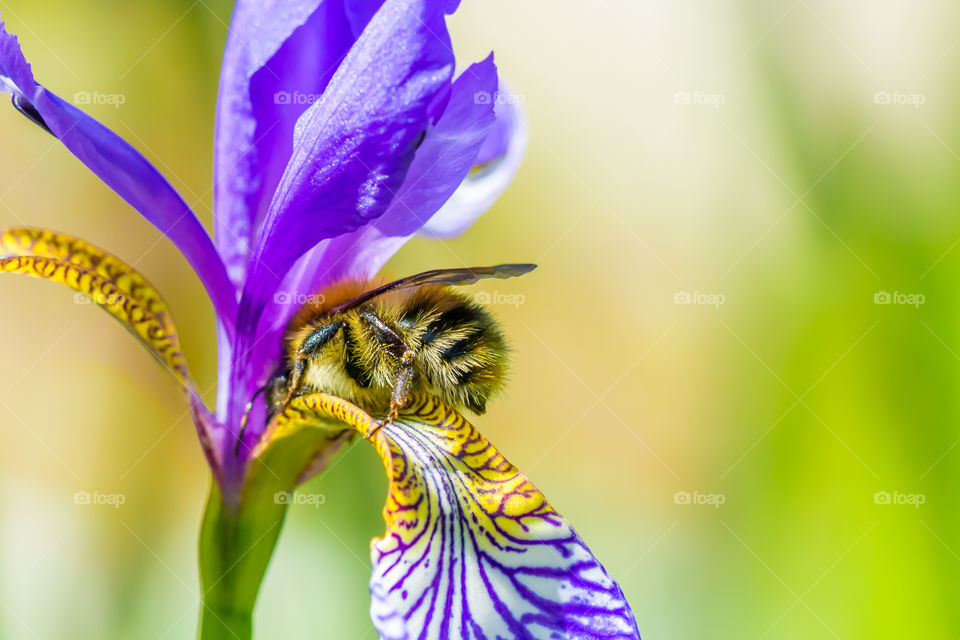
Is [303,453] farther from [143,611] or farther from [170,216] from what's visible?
[143,611]

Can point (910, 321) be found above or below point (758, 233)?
below

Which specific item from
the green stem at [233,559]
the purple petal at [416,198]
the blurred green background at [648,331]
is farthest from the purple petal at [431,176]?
the blurred green background at [648,331]

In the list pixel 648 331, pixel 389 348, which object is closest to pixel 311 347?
pixel 389 348

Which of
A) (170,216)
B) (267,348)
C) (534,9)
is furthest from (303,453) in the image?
(534,9)

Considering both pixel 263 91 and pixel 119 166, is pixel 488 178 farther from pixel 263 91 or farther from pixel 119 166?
pixel 119 166

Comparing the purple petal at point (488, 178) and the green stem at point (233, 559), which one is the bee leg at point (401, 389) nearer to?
the green stem at point (233, 559)

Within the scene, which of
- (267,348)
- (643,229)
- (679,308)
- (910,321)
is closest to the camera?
(267,348)
